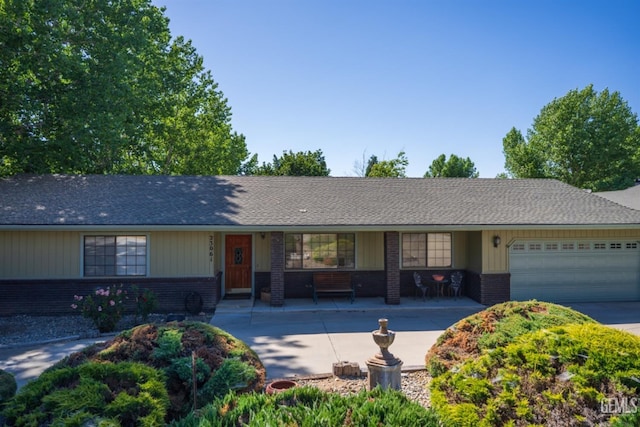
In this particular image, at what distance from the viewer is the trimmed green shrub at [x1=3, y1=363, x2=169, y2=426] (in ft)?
11.2

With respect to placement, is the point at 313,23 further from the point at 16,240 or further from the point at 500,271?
the point at 16,240

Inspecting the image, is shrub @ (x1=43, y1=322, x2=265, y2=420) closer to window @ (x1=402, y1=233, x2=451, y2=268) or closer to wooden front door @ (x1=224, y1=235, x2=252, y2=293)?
wooden front door @ (x1=224, y1=235, x2=252, y2=293)

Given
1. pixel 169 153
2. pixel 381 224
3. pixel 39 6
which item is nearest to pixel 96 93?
pixel 39 6

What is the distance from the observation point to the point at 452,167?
51.5m

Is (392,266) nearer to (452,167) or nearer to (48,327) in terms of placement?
(48,327)

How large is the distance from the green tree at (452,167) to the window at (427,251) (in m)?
39.2

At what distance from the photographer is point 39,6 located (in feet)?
47.4

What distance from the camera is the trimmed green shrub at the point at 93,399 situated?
340 centimetres

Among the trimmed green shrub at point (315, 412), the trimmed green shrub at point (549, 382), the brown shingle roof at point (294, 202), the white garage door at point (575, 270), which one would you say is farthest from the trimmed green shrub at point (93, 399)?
the white garage door at point (575, 270)

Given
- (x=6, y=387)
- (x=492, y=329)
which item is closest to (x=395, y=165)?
(x=492, y=329)

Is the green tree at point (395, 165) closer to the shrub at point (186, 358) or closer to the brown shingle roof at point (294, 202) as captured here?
the brown shingle roof at point (294, 202)

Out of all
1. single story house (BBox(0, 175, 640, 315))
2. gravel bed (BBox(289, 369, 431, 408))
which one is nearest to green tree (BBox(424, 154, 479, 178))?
single story house (BBox(0, 175, 640, 315))

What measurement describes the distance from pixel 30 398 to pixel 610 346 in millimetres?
5273

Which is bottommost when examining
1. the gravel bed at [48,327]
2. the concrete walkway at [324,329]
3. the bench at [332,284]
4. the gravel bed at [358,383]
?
the gravel bed at [48,327]
